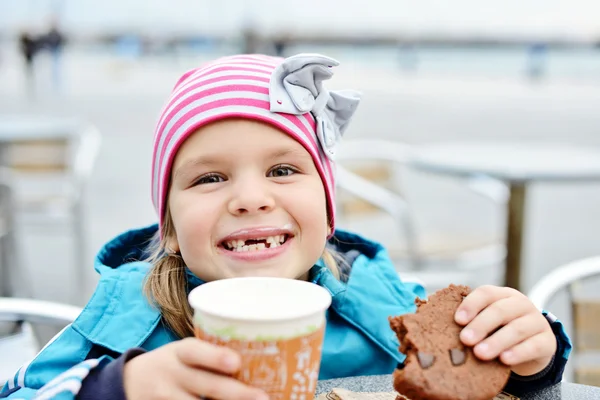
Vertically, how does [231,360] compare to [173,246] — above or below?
above

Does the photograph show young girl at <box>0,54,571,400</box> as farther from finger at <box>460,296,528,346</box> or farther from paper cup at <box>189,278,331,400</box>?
paper cup at <box>189,278,331,400</box>

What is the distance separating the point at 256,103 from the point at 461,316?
0.51 m

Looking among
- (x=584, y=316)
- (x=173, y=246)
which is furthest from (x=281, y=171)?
(x=584, y=316)

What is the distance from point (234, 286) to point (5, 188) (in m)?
2.85

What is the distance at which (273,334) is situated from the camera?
2.19 ft

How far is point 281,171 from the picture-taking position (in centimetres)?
117

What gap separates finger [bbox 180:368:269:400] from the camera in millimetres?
694

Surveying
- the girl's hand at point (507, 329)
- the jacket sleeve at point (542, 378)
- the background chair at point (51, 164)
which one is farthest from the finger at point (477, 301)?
the background chair at point (51, 164)

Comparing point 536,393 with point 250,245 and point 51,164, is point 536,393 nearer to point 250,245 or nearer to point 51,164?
point 250,245

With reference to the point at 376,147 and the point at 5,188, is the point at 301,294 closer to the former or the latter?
the point at 5,188

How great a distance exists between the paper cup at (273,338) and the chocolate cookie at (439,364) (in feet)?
0.43

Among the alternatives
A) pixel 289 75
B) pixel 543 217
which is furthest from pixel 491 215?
pixel 289 75

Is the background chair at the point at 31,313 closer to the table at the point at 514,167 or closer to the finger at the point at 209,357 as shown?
the finger at the point at 209,357

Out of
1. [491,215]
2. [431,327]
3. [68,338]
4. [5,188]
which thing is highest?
[431,327]
